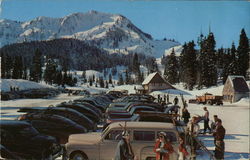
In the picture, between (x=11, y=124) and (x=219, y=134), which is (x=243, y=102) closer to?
(x=219, y=134)

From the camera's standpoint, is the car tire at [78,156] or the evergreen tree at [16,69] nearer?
the car tire at [78,156]

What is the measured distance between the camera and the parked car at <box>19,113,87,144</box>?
12383 mm

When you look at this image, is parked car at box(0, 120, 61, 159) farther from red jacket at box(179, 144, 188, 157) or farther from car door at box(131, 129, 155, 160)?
→ red jacket at box(179, 144, 188, 157)

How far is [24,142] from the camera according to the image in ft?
30.6

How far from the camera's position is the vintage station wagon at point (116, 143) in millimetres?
9000

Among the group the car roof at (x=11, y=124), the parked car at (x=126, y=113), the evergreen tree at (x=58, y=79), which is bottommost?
the parked car at (x=126, y=113)

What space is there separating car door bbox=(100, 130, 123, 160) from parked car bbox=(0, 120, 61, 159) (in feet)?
6.52

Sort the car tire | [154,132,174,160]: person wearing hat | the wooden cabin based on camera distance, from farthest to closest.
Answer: the wooden cabin < the car tire < [154,132,174,160]: person wearing hat

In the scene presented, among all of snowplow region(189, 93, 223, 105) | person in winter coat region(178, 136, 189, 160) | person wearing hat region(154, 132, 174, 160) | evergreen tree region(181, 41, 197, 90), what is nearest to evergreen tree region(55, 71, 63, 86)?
evergreen tree region(181, 41, 197, 90)

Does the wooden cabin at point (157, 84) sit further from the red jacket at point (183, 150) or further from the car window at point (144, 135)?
the red jacket at point (183, 150)

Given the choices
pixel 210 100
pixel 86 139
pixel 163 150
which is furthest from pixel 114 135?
pixel 210 100

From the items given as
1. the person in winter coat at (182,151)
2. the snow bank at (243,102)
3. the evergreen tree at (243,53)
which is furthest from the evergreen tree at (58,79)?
the person in winter coat at (182,151)

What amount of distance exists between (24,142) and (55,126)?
10.7ft

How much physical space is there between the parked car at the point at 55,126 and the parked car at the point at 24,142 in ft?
7.81
